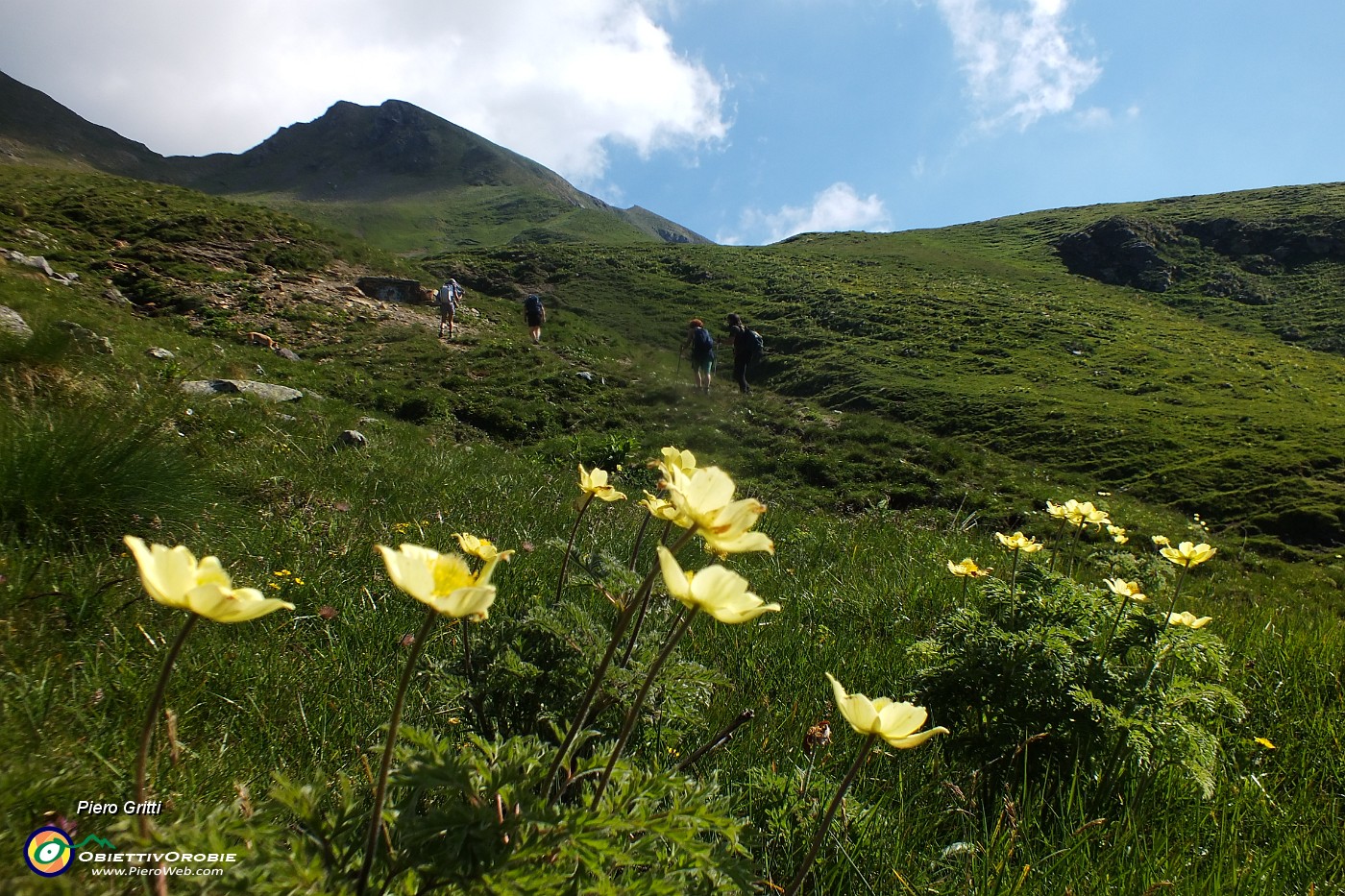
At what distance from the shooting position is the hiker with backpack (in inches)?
688

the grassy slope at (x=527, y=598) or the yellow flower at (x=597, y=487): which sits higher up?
the yellow flower at (x=597, y=487)

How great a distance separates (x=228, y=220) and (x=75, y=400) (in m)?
22.2

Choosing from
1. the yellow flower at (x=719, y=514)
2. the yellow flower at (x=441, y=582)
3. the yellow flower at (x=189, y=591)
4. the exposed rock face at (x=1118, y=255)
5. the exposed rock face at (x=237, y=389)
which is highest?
the exposed rock face at (x=1118, y=255)

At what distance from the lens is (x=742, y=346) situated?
17.6 metres

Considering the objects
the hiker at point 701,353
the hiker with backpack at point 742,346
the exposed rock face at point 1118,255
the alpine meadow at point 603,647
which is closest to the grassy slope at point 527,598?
the alpine meadow at point 603,647

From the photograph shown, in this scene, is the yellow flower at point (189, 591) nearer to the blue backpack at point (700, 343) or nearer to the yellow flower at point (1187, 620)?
the yellow flower at point (1187, 620)

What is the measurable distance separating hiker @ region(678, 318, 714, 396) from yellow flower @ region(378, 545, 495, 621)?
1526 cm

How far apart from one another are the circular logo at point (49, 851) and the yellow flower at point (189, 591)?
371 mm

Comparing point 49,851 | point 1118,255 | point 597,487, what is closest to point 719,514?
point 597,487

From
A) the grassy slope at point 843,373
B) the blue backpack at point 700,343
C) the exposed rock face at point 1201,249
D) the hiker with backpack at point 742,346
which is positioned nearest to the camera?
the grassy slope at point 843,373

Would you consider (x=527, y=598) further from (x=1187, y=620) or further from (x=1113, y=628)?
(x=1187, y=620)

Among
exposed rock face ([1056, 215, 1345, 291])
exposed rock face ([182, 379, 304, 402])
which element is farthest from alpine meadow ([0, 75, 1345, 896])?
exposed rock face ([1056, 215, 1345, 291])

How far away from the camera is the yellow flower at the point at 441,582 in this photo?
815 millimetres

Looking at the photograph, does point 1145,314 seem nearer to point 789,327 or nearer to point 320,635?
point 789,327
